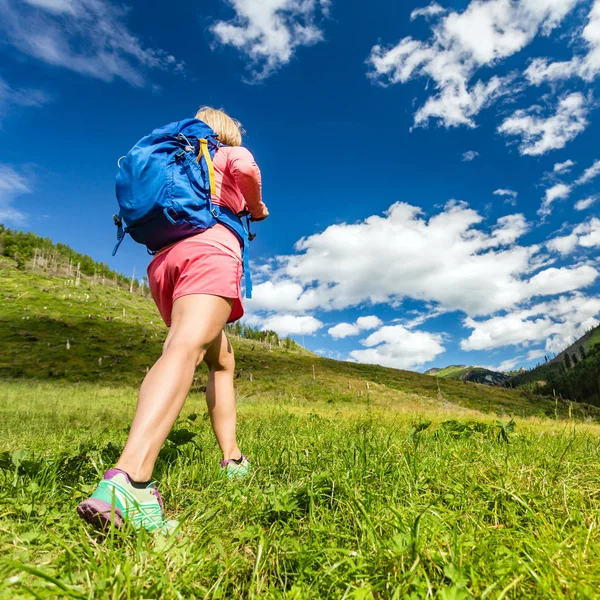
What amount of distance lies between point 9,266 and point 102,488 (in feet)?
472

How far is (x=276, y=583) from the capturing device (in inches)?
63.4

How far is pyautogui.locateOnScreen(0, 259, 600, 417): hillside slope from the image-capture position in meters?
34.3

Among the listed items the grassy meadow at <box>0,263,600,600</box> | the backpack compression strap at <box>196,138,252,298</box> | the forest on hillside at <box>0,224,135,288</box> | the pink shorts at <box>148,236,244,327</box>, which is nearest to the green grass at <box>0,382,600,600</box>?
the grassy meadow at <box>0,263,600,600</box>

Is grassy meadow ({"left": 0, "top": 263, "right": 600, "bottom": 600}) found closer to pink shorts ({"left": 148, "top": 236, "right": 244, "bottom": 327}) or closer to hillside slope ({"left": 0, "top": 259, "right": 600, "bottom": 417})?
pink shorts ({"left": 148, "top": 236, "right": 244, "bottom": 327})

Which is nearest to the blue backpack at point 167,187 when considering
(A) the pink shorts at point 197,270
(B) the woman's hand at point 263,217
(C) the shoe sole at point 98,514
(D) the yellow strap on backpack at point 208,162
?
(D) the yellow strap on backpack at point 208,162

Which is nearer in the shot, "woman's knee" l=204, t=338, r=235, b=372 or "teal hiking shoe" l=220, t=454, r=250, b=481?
"teal hiking shoe" l=220, t=454, r=250, b=481

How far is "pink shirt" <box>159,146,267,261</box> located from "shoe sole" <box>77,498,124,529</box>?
183cm

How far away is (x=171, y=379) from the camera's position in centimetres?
230

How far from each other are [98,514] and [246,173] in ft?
8.28

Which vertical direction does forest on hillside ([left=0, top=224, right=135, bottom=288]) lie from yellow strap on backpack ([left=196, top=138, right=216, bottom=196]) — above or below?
above

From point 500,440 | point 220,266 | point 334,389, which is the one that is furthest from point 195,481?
point 334,389

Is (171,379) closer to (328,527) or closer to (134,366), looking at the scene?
(328,527)

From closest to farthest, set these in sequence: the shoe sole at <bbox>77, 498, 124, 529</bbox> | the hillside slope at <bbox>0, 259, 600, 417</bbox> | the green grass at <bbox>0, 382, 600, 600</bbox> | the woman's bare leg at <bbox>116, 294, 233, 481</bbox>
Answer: the green grass at <bbox>0, 382, 600, 600</bbox>, the shoe sole at <bbox>77, 498, 124, 529</bbox>, the woman's bare leg at <bbox>116, 294, 233, 481</bbox>, the hillside slope at <bbox>0, 259, 600, 417</bbox>

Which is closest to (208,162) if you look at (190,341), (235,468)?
(190,341)
